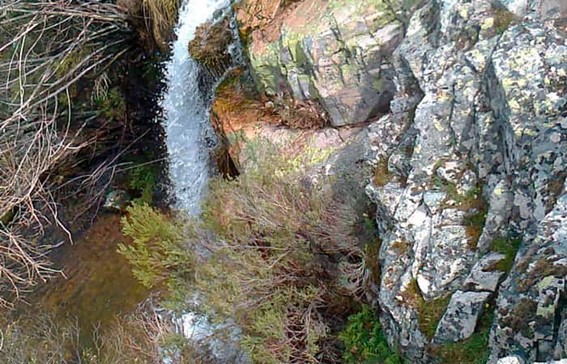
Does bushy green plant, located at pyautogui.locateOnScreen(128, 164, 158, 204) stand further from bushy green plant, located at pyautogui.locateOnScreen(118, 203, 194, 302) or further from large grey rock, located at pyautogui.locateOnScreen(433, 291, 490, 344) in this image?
large grey rock, located at pyautogui.locateOnScreen(433, 291, 490, 344)

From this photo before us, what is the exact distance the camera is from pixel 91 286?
8594mm

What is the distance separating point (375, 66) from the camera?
6.03m

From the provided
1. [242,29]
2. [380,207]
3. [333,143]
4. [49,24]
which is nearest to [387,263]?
[380,207]

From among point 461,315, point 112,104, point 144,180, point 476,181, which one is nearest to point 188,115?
point 144,180

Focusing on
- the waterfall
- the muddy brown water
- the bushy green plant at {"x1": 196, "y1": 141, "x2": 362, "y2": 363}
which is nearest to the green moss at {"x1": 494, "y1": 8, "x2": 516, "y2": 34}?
the bushy green plant at {"x1": 196, "y1": 141, "x2": 362, "y2": 363}

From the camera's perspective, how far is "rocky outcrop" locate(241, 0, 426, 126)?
595 centimetres

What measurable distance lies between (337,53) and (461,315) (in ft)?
11.0

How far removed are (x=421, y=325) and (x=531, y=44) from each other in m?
1.83

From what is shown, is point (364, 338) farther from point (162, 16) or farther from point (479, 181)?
point (162, 16)

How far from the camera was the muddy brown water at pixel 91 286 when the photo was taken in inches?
324

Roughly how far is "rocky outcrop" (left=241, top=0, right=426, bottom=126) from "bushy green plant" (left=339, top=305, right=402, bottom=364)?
2124 mm

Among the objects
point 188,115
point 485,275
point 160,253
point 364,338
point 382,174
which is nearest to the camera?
point 485,275

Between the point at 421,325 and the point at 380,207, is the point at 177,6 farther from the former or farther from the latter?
the point at 421,325

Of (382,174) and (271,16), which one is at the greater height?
(271,16)
